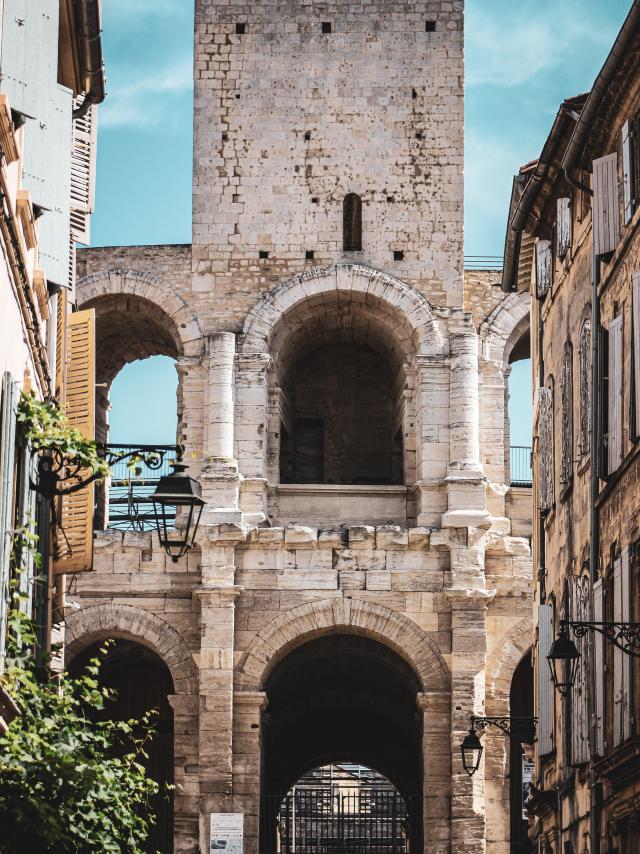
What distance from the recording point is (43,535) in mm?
18375

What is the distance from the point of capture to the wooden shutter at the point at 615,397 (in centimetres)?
1873

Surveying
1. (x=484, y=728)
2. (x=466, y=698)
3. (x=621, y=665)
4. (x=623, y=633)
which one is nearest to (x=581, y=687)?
(x=621, y=665)

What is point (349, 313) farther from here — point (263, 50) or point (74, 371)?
point (74, 371)

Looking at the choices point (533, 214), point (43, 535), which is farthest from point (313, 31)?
point (43, 535)

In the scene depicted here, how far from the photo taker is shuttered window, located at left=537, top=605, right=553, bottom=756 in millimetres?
23469

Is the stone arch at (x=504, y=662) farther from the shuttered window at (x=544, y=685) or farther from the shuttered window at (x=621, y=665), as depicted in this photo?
the shuttered window at (x=621, y=665)

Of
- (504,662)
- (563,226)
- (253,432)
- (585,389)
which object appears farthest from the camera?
(253,432)

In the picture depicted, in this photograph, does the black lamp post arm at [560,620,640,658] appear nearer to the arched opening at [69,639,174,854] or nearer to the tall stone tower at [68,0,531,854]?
the tall stone tower at [68,0,531,854]

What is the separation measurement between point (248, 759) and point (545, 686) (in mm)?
8055

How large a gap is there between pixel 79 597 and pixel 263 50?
9.55 meters

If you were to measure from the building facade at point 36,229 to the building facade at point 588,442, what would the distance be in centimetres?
501

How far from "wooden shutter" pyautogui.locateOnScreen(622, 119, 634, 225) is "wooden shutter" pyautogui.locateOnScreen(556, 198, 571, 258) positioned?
12.6 feet

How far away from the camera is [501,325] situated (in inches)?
1315

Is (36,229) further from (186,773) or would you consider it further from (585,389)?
(186,773)
